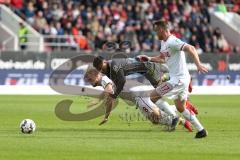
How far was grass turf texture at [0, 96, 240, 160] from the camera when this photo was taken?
1314cm

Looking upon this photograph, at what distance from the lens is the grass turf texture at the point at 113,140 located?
13141mm

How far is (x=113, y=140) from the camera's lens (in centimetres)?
1551

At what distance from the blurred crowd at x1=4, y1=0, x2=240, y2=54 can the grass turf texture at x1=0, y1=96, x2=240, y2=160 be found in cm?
1800

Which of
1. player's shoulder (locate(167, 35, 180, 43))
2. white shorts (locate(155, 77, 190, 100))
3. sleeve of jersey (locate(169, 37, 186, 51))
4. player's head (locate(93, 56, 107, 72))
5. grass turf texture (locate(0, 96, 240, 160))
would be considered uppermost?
player's shoulder (locate(167, 35, 180, 43))

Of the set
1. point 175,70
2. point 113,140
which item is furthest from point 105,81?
point 113,140

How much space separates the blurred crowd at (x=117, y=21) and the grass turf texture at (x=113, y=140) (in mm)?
18000

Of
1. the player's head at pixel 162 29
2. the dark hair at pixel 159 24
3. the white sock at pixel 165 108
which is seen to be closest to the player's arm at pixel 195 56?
the player's head at pixel 162 29

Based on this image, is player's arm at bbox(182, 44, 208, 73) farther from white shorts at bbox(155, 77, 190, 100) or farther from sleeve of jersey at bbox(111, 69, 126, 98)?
sleeve of jersey at bbox(111, 69, 126, 98)

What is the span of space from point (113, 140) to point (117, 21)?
2809 centimetres

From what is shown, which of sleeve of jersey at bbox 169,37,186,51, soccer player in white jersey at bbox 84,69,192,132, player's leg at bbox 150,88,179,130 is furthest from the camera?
soccer player in white jersey at bbox 84,69,192,132

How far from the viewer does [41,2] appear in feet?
137

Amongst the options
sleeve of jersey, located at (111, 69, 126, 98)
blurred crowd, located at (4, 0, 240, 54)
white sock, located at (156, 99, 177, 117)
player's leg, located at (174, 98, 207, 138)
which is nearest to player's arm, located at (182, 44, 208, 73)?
player's leg, located at (174, 98, 207, 138)

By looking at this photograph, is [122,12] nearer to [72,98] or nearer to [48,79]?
[48,79]

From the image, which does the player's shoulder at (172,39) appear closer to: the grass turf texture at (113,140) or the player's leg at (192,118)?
the player's leg at (192,118)
